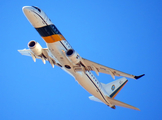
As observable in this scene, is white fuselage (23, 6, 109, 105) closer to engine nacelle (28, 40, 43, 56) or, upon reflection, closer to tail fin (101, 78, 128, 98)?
engine nacelle (28, 40, 43, 56)

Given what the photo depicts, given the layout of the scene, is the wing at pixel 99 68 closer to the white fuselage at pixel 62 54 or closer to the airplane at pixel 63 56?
the airplane at pixel 63 56

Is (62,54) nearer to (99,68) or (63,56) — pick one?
(63,56)

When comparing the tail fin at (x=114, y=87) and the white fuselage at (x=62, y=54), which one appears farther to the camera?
the tail fin at (x=114, y=87)

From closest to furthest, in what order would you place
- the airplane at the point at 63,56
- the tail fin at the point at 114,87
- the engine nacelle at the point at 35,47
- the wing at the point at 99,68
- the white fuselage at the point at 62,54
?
the white fuselage at the point at 62,54 → the airplane at the point at 63,56 → the wing at the point at 99,68 → the engine nacelle at the point at 35,47 → the tail fin at the point at 114,87

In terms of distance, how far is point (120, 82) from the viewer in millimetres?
36250

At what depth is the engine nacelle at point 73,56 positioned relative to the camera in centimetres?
2512

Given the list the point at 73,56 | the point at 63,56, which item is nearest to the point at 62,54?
the point at 63,56

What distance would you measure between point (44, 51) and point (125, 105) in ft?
40.3

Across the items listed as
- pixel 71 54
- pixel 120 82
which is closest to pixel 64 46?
pixel 71 54

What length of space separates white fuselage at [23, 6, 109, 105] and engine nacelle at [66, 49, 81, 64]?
636mm

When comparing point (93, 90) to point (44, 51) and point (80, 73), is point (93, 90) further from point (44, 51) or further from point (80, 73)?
point (44, 51)

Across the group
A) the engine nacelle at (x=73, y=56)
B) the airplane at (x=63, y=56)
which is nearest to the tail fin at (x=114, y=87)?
the airplane at (x=63, y=56)

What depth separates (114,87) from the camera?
35312 millimetres

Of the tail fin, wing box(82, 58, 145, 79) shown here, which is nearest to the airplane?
wing box(82, 58, 145, 79)
